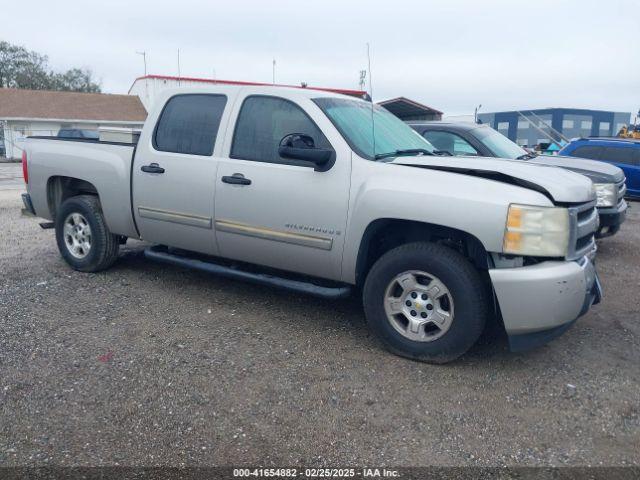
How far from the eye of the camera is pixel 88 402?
334cm

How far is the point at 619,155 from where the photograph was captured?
40.0 feet

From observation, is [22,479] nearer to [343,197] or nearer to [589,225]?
[343,197]

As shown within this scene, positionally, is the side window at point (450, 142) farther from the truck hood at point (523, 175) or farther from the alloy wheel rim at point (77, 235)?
the alloy wheel rim at point (77, 235)

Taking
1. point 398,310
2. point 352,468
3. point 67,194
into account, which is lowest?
point 352,468

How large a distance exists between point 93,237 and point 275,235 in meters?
2.37

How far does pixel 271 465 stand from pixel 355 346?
1.56 meters

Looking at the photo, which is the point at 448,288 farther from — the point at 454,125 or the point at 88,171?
the point at 454,125

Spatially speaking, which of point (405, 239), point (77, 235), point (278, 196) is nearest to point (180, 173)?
point (278, 196)

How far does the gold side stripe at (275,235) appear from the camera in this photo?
4214 mm

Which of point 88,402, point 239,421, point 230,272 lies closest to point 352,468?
point 239,421

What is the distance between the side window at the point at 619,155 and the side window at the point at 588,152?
0.49 ft

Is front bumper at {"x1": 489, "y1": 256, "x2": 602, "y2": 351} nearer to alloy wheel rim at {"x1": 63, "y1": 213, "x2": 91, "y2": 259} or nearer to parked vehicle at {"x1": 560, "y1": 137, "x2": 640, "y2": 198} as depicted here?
alloy wheel rim at {"x1": 63, "y1": 213, "x2": 91, "y2": 259}

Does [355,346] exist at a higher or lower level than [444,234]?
lower

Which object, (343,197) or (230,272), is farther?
(230,272)
